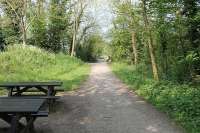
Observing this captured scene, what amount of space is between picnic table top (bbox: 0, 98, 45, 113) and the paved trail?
1054 mm

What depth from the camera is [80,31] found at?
191ft

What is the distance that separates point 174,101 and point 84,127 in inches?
129

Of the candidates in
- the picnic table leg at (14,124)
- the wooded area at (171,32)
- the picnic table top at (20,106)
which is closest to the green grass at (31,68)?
the wooded area at (171,32)

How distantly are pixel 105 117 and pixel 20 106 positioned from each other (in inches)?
→ 127

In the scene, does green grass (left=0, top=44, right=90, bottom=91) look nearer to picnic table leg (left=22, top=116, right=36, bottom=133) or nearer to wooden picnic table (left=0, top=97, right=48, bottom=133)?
picnic table leg (left=22, top=116, right=36, bottom=133)

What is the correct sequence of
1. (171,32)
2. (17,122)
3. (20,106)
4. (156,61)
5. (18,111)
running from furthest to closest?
(156,61) → (171,32) → (20,106) → (17,122) → (18,111)

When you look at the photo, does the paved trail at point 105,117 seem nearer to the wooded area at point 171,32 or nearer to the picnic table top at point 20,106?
the picnic table top at point 20,106

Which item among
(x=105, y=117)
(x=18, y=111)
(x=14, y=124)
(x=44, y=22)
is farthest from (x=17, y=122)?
(x=44, y=22)

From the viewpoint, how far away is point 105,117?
9.40 meters

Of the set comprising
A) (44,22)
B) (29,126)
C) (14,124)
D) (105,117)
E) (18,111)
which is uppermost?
(44,22)

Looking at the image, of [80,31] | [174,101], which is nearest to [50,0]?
[80,31]

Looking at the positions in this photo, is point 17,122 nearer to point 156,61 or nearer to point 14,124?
point 14,124

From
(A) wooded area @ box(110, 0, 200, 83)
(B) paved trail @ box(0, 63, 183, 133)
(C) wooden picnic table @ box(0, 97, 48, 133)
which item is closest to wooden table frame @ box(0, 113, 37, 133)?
(C) wooden picnic table @ box(0, 97, 48, 133)

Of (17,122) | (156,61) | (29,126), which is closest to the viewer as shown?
(17,122)
